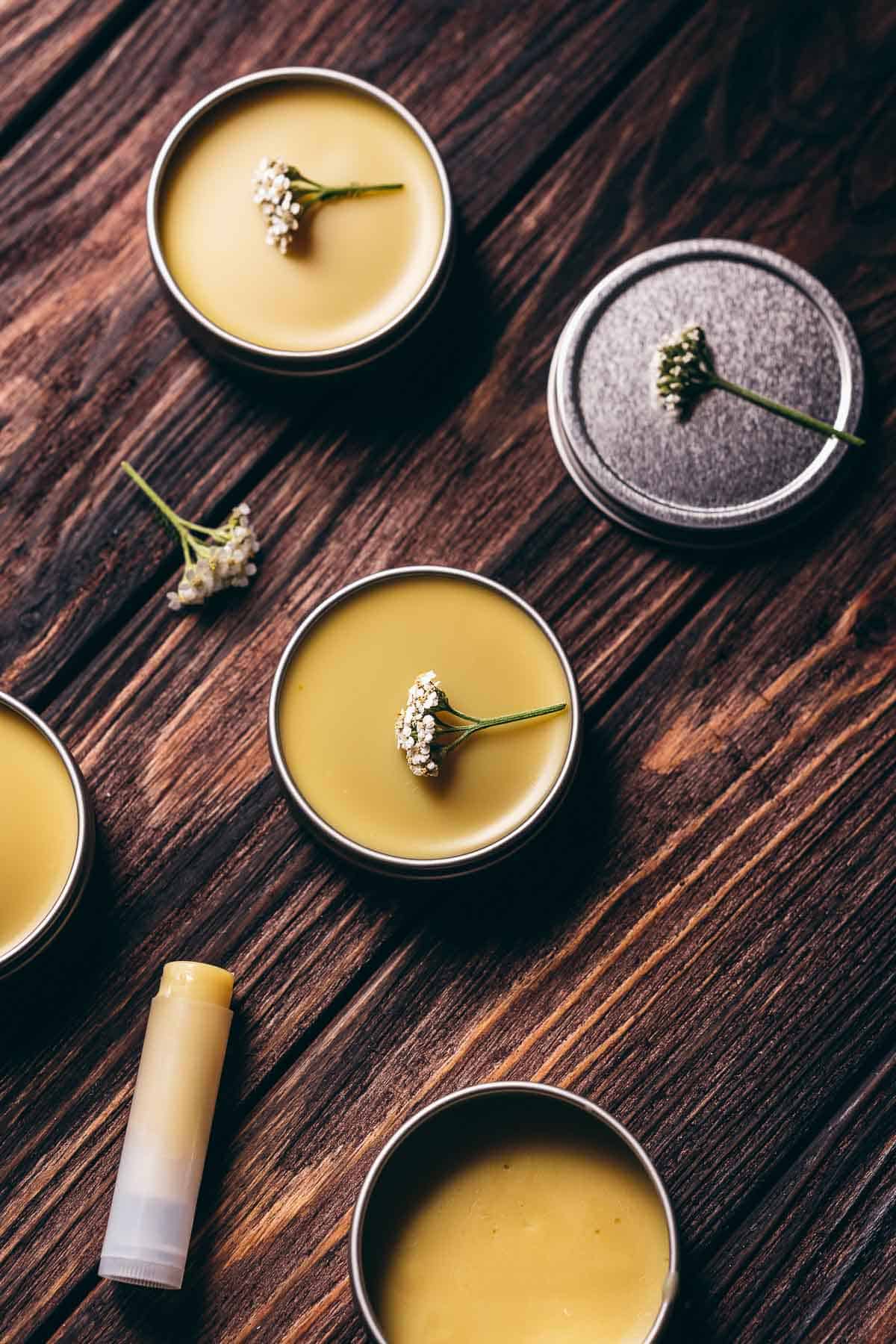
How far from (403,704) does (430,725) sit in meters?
0.04

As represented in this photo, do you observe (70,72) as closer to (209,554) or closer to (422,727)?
(209,554)

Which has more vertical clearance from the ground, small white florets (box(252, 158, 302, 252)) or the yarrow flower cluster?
small white florets (box(252, 158, 302, 252))

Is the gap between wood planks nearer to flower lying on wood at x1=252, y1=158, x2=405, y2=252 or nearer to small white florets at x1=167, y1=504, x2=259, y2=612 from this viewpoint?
flower lying on wood at x1=252, y1=158, x2=405, y2=252

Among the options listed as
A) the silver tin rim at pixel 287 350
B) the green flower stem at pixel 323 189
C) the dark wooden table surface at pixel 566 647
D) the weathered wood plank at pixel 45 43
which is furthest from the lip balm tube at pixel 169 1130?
the weathered wood plank at pixel 45 43

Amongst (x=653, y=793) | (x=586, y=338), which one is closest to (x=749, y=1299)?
(x=653, y=793)

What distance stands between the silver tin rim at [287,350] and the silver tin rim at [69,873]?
0.28m

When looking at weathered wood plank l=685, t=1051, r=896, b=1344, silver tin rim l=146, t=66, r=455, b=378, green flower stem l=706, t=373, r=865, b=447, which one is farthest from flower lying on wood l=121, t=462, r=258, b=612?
weathered wood plank l=685, t=1051, r=896, b=1344

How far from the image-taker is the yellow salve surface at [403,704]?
31.5 inches

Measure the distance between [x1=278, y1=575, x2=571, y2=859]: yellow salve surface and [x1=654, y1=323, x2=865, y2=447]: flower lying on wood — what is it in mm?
196

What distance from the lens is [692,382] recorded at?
0.86 m

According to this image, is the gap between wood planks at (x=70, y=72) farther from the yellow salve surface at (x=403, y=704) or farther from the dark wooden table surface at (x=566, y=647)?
the yellow salve surface at (x=403, y=704)

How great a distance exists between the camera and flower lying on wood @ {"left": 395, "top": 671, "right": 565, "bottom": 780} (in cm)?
77

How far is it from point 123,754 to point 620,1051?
0.40 metres

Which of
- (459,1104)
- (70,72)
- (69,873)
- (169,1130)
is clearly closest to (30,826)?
(69,873)
